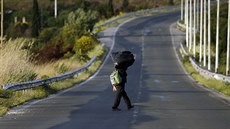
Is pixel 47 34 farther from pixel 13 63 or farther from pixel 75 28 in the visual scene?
pixel 13 63

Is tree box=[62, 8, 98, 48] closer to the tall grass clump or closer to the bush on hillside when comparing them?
the bush on hillside

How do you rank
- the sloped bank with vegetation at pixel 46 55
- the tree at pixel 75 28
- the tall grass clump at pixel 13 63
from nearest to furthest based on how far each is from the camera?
1. the tall grass clump at pixel 13 63
2. the sloped bank with vegetation at pixel 46 55
3. the tree at pixel 75 28

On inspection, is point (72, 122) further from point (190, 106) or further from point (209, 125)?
point (190, 106)

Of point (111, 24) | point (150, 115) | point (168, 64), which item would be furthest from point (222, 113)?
point (111, 24)

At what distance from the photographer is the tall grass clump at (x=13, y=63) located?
24.6m

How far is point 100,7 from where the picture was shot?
5015 inches

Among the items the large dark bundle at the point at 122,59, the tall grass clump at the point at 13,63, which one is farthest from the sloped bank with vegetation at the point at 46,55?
the large dark bundle at the point at 122,59

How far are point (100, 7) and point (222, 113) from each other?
10983cm

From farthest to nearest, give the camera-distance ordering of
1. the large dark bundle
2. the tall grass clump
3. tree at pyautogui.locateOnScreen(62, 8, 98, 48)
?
tree at pyautogui.locateOnScreen(62, 8, 98, 48), the tall grass clump, the large dark bundle

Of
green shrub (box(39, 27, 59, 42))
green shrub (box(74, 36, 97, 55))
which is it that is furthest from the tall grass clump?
green shrub (box(39, 27, 59, 42))

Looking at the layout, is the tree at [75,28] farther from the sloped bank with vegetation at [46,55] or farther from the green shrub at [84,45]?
the green shrub at [84,45]

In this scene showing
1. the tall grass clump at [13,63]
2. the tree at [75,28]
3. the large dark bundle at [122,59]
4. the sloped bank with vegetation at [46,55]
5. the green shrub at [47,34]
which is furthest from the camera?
the green shrub at [47,34]

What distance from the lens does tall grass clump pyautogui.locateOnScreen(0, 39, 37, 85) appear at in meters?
24.6

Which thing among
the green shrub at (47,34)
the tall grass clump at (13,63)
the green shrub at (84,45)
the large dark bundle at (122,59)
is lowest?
the green shrub at (47,34)
